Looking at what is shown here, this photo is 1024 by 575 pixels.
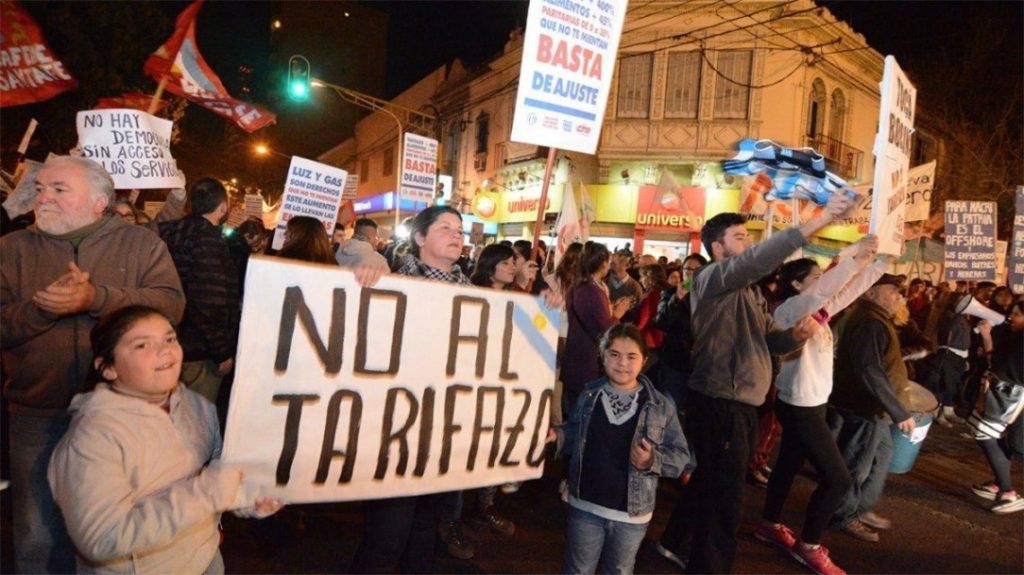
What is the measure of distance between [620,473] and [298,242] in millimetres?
2393

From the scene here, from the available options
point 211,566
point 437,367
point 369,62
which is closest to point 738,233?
point 437,367

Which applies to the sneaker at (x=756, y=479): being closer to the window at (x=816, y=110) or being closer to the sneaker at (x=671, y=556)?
the sneaker at (x=671, y=556)

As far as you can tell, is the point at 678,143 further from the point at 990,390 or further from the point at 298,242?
the point at 298,242

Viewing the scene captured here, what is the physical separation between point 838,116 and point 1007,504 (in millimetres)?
18311

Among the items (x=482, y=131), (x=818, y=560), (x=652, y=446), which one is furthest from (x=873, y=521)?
(x=482, y=131)

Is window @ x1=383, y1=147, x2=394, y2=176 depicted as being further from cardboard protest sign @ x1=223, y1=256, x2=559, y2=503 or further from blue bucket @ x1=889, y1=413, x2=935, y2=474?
cardboard protest sign @ x1=223, y1=256, x2=559, y2=503

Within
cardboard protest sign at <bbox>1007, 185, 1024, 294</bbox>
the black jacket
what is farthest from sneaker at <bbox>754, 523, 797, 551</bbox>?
cardboard protest sign at <bbox>1007, 185, 1024, 294</bbox>

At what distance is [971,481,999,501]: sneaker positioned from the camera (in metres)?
5.99

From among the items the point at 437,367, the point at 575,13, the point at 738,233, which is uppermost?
the point at 575,13

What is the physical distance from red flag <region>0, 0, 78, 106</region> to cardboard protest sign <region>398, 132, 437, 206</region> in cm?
408

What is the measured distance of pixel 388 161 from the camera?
129 feet

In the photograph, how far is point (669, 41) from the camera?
63.9 ft

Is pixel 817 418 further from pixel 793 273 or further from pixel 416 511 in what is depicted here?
pixel 416 511

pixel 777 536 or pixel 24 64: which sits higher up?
pixel 24 64
